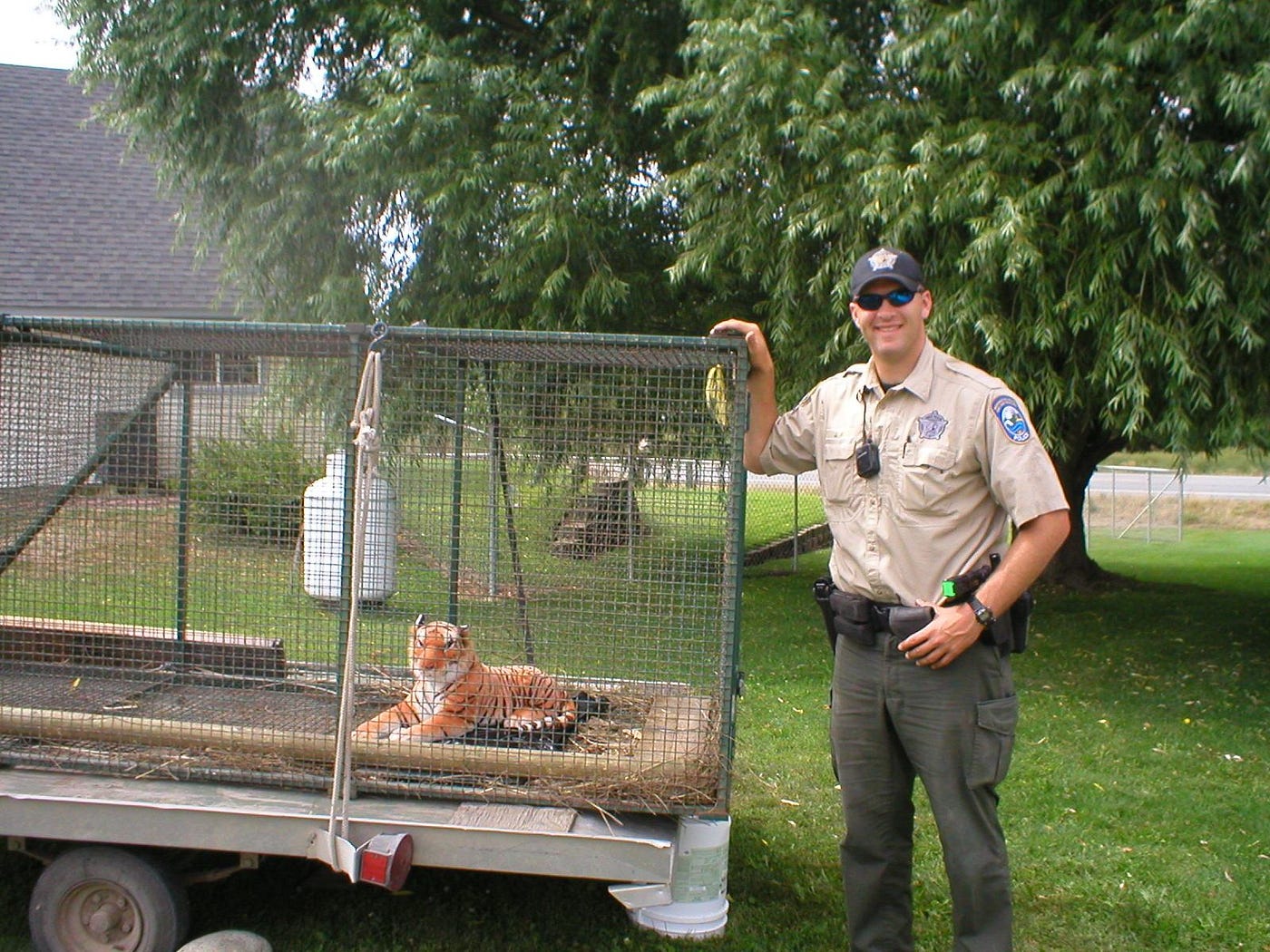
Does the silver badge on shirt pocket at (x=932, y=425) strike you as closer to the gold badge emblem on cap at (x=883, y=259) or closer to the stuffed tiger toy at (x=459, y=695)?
the gold badge emblem on cap at (x=883, y=259)

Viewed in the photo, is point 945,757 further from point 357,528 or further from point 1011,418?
point 357,528

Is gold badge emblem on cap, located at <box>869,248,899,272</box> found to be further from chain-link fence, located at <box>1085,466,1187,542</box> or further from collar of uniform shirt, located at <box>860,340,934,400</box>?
chain-link fence, located at <box>1085,466,1187,542</box>

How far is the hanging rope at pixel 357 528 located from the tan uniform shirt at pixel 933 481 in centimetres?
133

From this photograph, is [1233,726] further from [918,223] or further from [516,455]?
[516,455]

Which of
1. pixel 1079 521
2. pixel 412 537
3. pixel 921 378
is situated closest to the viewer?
pixel 921 378

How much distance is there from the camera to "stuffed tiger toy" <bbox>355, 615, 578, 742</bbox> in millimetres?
3631

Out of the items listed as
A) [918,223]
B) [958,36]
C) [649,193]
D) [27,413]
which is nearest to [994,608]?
Answer: [27,413]

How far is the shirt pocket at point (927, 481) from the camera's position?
3.12 m

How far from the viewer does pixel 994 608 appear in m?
3.00

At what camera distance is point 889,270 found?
3.13 metres

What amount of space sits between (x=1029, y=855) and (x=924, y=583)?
216 centimetres

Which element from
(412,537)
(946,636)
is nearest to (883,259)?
(946,636)

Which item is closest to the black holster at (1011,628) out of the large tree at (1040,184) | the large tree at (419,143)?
the large tree at (1040,184)

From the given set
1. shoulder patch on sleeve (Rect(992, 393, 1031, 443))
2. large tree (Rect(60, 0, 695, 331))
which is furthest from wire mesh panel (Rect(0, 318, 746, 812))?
large tree (Rect(60, 0, 695, 331))
